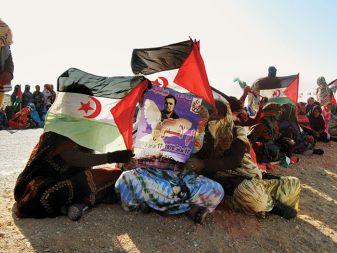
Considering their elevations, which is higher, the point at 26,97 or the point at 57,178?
the point at 57,178

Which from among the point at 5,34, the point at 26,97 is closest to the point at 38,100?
the point at 26,97

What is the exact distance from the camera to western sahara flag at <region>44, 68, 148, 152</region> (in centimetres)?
354

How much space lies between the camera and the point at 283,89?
21.7ft

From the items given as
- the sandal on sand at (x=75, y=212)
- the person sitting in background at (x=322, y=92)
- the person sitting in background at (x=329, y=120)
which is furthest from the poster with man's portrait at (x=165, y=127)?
the person sitting in background at (x=322, y=92)

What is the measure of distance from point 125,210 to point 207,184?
85cm

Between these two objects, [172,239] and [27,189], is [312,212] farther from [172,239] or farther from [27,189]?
[27,189]

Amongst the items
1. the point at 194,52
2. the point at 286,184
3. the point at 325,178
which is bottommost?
the point at 325,178

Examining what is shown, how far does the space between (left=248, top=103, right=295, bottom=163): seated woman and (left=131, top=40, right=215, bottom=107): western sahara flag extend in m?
2.95

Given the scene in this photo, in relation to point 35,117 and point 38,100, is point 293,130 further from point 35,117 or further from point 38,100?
point 38,100

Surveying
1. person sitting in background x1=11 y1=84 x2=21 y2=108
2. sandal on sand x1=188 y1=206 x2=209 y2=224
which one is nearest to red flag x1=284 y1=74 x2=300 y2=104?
sandal on sand x1=188 y1=206 x2=209 y2=224

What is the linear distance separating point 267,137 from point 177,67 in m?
3.34

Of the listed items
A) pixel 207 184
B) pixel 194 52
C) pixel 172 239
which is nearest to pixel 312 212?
pixel 207 184

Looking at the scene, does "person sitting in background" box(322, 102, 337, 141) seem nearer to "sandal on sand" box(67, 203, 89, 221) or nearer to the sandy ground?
the sandy ground

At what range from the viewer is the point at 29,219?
353 cm
